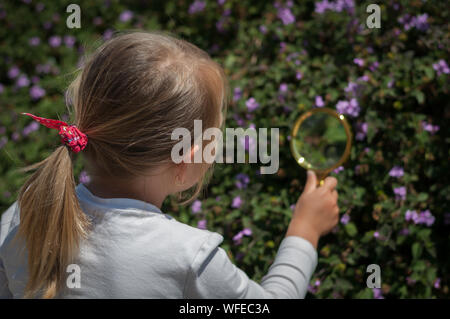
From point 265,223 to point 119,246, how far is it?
1.04 meters

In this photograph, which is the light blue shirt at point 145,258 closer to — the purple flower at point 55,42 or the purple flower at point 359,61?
the purple flower at point 359,61

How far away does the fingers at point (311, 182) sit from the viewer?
1.82m

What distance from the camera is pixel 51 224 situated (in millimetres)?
1256

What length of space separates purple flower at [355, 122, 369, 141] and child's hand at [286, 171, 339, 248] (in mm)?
449

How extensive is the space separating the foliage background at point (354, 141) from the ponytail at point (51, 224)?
21.2 inches

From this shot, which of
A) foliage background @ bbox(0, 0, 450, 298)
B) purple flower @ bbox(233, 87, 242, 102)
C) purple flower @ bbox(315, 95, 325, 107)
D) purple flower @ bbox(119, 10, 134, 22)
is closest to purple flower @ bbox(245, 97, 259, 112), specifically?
foliage background @ bbox(0, 0, 450, 298)

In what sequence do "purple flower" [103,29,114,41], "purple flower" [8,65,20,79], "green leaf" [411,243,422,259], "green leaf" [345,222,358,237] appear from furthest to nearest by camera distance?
"purple flower" [8,65,20,79] → "purple flower" [103,29,114,41] → "green leaf" [345,222,358,237] → "green leaf" [411,243,422,259]

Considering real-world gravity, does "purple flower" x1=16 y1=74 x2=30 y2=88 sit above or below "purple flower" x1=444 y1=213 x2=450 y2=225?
above

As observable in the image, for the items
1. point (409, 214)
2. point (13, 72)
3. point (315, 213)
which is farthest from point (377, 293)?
point (13, 72)

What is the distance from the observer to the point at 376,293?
1928mm

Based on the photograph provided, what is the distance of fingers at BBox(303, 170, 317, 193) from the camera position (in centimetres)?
182

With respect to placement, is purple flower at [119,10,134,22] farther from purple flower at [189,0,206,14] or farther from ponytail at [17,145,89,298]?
ponytail at [17,145,89,298]
